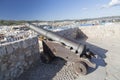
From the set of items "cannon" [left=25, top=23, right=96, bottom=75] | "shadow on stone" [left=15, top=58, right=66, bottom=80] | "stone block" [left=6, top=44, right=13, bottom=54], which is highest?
"stone block" [left=6, top=44, right=13, bottom=54]

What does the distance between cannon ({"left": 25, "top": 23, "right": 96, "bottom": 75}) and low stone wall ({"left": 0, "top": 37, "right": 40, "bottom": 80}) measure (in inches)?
16.1

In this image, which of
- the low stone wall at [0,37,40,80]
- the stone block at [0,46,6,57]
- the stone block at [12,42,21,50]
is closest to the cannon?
the low stone wall at [0,37,40,80]

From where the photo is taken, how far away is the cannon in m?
4.81

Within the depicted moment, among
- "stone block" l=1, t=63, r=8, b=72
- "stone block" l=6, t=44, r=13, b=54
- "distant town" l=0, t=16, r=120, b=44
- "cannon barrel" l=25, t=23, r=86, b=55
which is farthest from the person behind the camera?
"distant town" l=0, t=16, r=120, b=44

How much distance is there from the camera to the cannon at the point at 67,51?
15.8ft

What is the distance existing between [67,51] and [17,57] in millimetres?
1448

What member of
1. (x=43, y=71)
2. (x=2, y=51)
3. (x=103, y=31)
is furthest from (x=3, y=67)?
(x=103, y=31)

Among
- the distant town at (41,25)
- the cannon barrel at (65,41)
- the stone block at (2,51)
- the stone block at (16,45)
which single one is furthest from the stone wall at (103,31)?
the stone block at (2,51)

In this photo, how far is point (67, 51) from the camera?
5.12m

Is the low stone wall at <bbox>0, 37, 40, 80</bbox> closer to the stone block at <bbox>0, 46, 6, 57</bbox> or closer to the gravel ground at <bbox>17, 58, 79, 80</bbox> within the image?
the stone block at <bbox>0, 46, 6, 57</bbox>

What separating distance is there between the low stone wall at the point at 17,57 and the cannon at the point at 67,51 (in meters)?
0.41

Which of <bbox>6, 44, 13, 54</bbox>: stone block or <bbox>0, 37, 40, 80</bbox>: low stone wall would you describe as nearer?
<bbox>0, 37, 40, 80</bbox>: low stone wall

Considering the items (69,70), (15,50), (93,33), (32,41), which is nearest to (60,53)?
(69,70)

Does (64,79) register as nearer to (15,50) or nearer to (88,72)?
(88,72)
